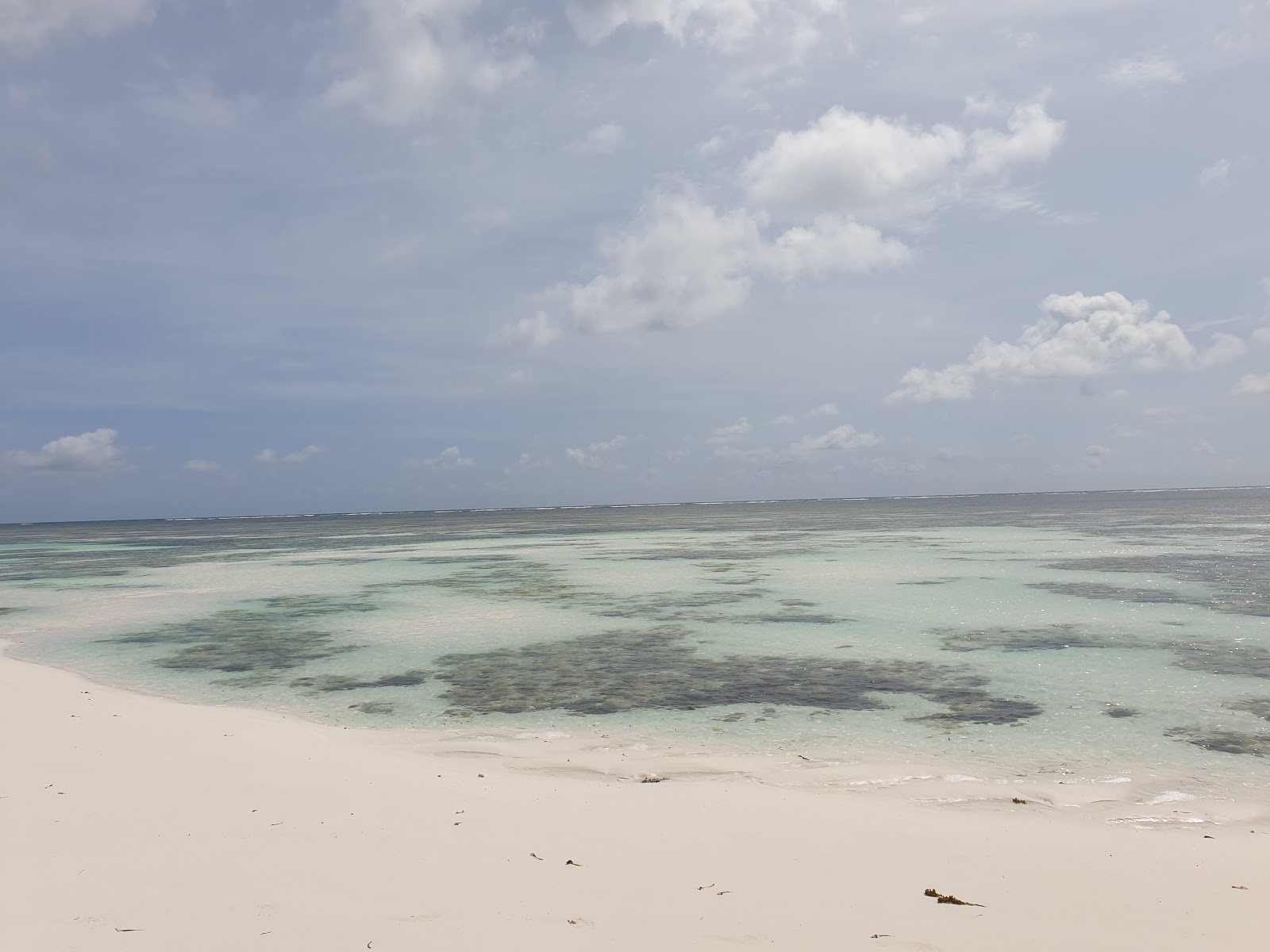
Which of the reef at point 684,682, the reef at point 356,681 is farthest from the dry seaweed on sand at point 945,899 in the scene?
the reef at point 356,681

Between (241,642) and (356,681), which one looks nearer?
(356,681)

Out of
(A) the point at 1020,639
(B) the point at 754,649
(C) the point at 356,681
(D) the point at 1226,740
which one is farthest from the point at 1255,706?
(C) the point at 356,681

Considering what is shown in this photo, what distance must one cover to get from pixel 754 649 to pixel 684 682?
130 inches

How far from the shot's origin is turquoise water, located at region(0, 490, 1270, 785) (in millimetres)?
10531

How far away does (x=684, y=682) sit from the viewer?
13.5 meters

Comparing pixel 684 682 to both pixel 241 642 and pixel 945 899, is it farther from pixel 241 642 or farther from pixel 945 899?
pixel 241 642

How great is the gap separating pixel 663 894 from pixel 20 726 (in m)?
9.47

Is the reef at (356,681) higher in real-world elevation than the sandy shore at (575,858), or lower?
lower

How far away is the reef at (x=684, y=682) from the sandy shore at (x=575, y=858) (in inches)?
119

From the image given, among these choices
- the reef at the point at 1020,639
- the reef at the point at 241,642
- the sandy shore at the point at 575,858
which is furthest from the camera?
the reef at the point at 241,642

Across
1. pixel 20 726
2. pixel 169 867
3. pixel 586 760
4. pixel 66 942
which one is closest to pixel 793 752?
pixel 586 760

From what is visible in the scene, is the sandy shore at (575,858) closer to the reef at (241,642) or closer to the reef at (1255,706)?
the reef at (1255,706)

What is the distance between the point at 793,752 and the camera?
9523 mm

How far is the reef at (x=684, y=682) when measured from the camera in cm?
1191
